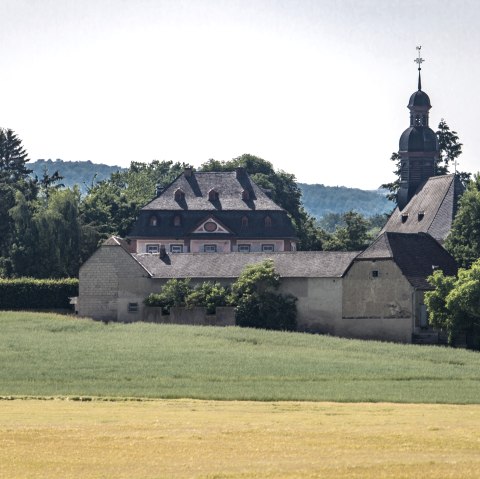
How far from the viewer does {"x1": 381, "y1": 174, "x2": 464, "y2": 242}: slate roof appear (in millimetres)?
115125

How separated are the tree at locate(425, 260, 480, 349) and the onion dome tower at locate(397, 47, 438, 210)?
43.7 m

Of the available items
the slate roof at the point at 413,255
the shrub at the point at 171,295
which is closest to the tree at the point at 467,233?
the slate roof at the point at 413,255

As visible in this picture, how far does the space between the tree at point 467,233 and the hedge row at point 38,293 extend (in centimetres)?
2631

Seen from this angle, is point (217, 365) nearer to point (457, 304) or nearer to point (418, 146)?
point (457, 304)

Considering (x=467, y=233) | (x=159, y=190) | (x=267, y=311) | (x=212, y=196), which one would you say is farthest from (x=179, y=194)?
(x=267, y=311)

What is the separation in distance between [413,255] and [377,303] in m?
5.53

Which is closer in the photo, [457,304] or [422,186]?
[457,304]

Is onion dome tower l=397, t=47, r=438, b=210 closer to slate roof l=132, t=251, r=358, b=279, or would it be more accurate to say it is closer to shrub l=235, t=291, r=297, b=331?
slate roof l=132, t=251, r=358, b=279

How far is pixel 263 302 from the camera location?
315 ft

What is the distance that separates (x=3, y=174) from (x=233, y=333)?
74455 mm

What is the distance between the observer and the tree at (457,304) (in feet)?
277

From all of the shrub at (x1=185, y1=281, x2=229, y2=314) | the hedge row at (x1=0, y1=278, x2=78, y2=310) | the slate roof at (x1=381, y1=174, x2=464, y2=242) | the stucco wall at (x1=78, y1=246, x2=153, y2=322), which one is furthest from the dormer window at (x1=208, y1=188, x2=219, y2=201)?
the shrub at (x1=185, y1=281, x2=229, y2=314)

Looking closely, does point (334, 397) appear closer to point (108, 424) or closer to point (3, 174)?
point (108, 424)

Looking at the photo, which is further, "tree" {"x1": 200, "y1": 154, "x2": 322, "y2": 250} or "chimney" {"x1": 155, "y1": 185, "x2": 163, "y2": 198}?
"tree" {"x1": 200, "y1": 154, "x2": 322, "y2": 250}
